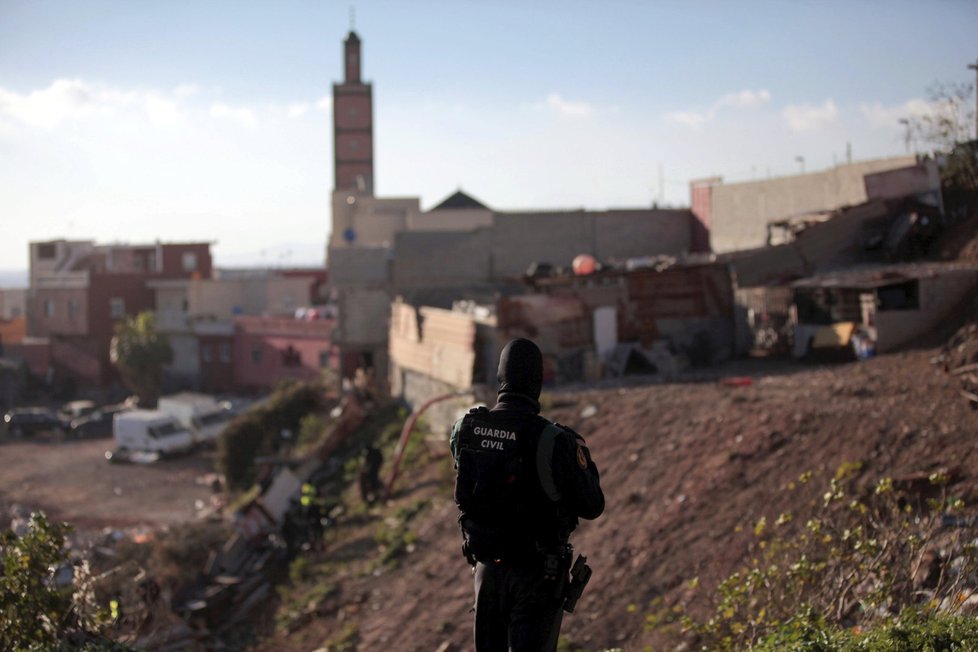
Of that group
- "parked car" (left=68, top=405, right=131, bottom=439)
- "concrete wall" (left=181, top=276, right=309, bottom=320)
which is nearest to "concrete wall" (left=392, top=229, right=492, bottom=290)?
"parked car" (left=68, top=405, right=131, bottom=439)

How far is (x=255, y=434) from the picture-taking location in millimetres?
24016

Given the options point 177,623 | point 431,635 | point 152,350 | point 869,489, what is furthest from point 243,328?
point 869,489

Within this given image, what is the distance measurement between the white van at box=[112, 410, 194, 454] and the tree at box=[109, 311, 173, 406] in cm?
840

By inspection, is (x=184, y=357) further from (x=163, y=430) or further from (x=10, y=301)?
(x=10, y=301)

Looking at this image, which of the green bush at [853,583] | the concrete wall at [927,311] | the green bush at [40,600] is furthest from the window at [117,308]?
the green bush at [853,583]

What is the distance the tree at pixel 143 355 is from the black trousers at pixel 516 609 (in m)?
37.8

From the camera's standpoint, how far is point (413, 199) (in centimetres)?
4634

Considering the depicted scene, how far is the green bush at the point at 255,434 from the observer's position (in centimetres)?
2370

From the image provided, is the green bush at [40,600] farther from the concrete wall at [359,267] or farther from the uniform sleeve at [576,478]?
the concrete wall at [359,267]

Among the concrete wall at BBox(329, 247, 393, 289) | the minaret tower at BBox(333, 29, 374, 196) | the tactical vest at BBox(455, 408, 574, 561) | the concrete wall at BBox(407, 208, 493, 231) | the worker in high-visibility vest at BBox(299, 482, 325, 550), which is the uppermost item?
the minaret tower at BBox(333, 29, 374, 196)

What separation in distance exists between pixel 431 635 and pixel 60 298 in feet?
132

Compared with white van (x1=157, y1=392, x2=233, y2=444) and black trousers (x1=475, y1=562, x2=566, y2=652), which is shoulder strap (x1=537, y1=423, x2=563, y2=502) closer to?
black trousers (x1=475, y1=562, x2=566, y2=652)

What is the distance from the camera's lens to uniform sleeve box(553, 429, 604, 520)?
15.3ft

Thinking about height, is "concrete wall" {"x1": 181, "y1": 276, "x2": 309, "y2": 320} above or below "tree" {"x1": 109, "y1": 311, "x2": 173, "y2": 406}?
above
